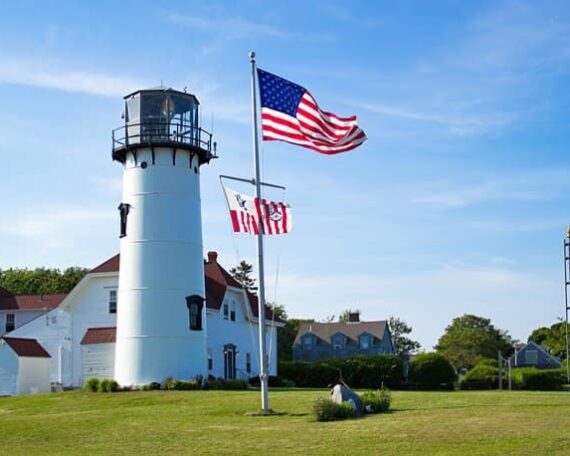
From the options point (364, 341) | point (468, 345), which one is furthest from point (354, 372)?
point (468, 345)

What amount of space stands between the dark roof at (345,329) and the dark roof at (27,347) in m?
37.4

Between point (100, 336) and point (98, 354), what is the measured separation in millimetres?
868

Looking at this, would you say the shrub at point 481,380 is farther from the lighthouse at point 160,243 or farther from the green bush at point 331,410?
the green bush at point 331,410

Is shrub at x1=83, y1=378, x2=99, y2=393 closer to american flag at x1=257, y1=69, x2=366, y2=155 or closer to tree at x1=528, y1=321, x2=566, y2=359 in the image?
american flag at x1=257, y1=69, x2=366, y2=155

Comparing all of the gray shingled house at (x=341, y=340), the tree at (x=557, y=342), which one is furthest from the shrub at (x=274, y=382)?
the tree at (x=557, y=342)

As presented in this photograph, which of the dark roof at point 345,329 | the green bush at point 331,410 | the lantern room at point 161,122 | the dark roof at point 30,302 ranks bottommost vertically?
the green bush at point 331,410

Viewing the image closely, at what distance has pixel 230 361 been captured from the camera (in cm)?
4731

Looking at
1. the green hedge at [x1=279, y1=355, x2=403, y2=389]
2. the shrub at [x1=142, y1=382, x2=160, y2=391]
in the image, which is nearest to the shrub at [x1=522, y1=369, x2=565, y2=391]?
the green hedge at [x1=279, y1=355, x2=403, y2=389]

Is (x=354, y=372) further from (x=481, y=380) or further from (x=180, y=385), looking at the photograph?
(x=180, y=385)

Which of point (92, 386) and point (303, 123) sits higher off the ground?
point (303, 123)

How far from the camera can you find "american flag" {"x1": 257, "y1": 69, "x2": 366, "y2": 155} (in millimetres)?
22578

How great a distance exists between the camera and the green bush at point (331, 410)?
21234 mm

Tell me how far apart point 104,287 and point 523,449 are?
31965mm

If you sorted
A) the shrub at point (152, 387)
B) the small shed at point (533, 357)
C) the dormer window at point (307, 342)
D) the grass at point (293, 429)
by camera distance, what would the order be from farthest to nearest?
the small shed at point (533, 357) → the dormer window at point (307, 342) → the shrub at point (152, 387) → the grass at point (293, 429)
